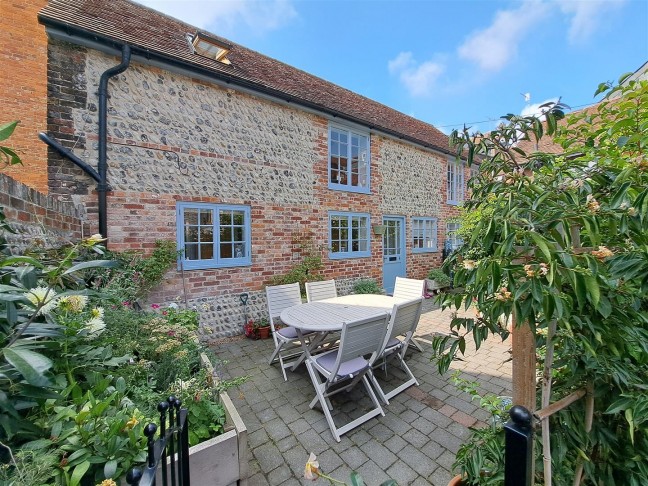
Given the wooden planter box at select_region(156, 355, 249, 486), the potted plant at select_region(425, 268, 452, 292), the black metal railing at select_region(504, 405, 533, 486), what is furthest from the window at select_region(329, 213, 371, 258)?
the black metal railing at select_region(504, 405, 533, 486)

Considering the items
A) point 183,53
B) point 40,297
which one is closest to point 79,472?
point 40,297

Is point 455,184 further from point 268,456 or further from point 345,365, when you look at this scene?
point 268,456

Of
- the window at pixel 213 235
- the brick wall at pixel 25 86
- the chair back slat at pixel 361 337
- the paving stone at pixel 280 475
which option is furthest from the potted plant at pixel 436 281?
the brick wall at pixel 25 86

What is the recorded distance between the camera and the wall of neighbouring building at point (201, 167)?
4215mm

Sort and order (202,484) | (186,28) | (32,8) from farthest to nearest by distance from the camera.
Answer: (186,28) < (32,8) < (202,484)

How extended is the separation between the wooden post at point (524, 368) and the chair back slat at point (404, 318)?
1917 mm

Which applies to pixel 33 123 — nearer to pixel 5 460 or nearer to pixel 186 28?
pixel 186 28

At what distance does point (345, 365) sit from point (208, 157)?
4554 mm

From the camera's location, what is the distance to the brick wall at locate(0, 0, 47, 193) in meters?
4.54

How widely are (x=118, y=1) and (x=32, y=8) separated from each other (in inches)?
63.2

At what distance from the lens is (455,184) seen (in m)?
10.8

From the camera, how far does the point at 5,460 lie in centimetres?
116

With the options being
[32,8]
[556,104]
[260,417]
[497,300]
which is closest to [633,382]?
[497,300]

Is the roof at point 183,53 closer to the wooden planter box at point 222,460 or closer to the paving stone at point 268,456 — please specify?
the wooden planter box at point 222,460
